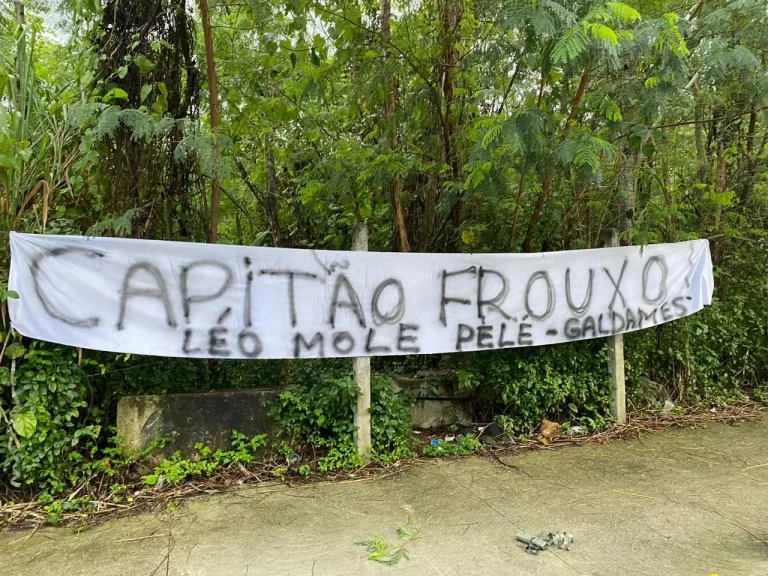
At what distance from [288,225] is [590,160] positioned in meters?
3.12

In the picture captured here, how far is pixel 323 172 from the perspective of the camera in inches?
178

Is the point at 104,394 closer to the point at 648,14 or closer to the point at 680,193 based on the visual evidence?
the point at 648,14

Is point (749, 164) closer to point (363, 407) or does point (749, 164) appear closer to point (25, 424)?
point (363, 407)

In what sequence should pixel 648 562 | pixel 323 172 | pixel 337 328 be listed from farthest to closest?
1. pixel 323 172
2. pixel 337 328
3. pixel 648 562

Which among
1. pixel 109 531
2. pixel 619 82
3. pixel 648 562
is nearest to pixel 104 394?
pixel 109 531

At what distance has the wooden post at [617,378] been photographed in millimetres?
4621

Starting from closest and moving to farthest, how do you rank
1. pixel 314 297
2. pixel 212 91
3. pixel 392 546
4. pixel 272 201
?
1. pixel 392 546
2. pixel 314 297
3. pixel 212 91
4. pixel 272 201

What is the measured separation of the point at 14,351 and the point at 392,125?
10.5 ft

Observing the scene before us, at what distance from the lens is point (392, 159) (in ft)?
13.3

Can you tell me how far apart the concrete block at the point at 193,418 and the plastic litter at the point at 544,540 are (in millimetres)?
1863

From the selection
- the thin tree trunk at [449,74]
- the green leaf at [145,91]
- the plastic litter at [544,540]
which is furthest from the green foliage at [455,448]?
the green leaf at [145,91]

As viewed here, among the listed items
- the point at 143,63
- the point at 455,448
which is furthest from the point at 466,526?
the point at 143,63

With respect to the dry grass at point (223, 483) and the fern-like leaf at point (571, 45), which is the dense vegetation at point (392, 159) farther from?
the dry grass at point (223, 483)

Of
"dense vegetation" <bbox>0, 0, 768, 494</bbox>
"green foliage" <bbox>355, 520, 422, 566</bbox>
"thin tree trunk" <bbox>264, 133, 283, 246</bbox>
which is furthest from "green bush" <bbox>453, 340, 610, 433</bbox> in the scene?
"thin tree trunk" <bbox>264, 133, 283, 246</bbox>
